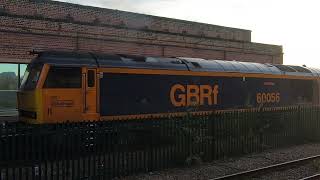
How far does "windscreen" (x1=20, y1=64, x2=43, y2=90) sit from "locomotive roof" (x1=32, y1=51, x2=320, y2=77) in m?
0.22

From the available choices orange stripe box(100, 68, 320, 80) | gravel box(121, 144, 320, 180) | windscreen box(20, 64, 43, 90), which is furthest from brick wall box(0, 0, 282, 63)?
gravel box(121, 144, 320, 180)

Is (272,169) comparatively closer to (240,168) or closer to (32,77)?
(240,168)

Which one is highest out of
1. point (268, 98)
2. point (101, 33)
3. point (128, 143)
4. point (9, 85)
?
point (101, 33)

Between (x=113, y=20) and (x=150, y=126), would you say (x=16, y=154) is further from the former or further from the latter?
(x=113, y=20)

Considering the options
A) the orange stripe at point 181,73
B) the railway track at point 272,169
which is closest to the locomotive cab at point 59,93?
the orange stripe at point 181,73

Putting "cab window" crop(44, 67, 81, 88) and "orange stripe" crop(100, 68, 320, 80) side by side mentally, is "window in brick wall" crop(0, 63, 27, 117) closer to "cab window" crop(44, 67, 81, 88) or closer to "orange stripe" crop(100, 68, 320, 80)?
"cab window" crop(44, 67, 81, 88)

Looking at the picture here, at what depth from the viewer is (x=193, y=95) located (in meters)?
16.1

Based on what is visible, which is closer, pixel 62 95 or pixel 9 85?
pixel 62 95

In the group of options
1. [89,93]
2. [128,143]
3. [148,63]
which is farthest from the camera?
[148,63]

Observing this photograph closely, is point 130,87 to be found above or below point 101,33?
below

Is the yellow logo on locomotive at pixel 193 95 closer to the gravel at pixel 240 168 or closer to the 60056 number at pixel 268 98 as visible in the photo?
the 60056 number at pixel 268 98

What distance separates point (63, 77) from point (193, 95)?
5131 millimetres

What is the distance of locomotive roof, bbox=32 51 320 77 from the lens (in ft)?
43.1

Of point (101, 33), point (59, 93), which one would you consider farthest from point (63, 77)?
point (101, 33)
